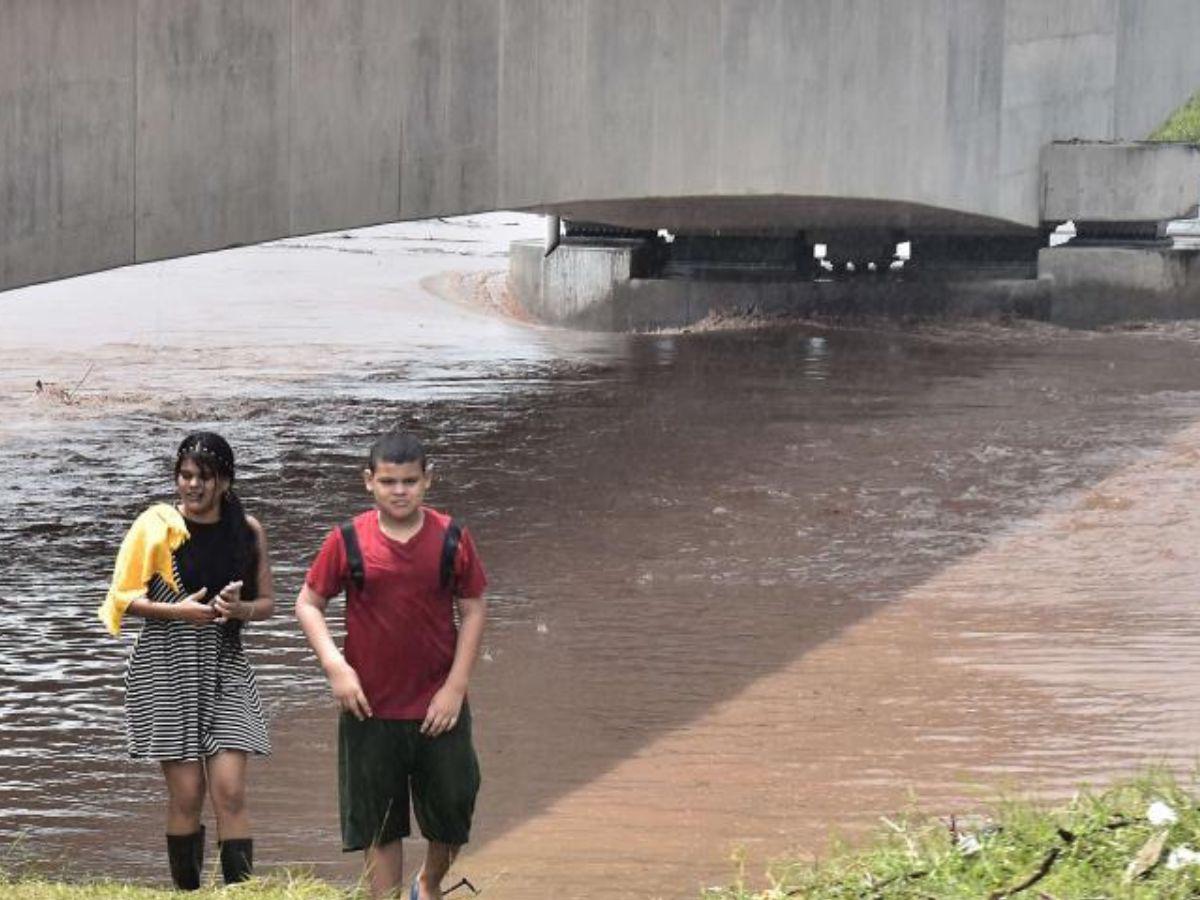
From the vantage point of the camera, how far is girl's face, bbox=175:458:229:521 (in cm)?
677

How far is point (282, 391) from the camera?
1858cm

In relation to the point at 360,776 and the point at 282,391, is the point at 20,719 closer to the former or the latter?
the point at 360,776

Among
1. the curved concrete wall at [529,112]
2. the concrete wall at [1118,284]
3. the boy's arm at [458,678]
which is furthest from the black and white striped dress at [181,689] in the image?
the concrete wall at [1118,284]

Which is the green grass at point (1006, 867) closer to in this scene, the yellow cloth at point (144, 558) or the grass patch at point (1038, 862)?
the grass patch at point (1038, 862)

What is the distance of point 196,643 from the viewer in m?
6.86

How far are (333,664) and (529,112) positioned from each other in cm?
903

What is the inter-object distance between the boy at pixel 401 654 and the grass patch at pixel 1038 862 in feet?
2.46

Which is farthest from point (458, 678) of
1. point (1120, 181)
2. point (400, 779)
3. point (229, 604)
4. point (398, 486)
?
point (1120, 181)

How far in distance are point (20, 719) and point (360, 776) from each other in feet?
11.0

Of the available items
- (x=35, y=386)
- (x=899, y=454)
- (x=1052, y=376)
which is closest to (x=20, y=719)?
(x=899, y=454)

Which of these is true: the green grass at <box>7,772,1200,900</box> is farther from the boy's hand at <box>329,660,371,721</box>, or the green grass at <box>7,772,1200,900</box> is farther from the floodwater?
the floodwater

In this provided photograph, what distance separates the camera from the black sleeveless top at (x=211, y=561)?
270 inches

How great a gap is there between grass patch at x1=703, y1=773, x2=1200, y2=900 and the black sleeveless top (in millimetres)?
1576

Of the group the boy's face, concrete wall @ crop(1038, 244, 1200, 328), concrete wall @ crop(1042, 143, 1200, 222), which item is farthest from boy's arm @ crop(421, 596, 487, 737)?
concrete wall @ crop(1038, 244, 1200, 328)
